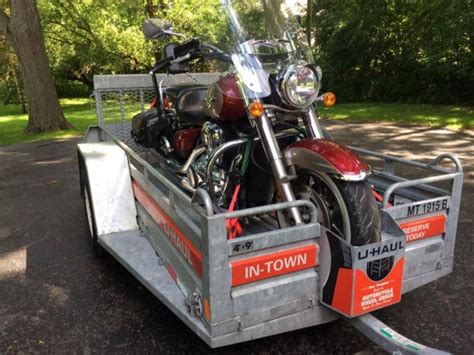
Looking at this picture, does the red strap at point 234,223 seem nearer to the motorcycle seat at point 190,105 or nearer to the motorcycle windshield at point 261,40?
the motorcycle windshield at point 261,40

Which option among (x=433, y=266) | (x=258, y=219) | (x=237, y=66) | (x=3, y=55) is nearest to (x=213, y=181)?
(x=258, y=219)

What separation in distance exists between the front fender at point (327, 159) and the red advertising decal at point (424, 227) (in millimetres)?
425

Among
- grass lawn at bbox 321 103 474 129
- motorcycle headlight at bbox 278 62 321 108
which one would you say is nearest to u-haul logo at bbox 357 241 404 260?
motorcycle headlight at bbox 278 62 321 108

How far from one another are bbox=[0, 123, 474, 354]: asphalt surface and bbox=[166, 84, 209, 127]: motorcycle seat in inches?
53.8

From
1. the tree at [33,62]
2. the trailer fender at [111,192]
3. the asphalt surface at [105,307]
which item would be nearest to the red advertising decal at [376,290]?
the asphalt surface at [105,307]

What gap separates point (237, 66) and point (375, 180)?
1.33 meters

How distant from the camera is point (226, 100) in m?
3.00

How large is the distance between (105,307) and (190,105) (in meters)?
1.78

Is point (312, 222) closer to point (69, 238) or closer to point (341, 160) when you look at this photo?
point (341, 160)

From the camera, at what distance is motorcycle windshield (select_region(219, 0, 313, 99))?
2.82m

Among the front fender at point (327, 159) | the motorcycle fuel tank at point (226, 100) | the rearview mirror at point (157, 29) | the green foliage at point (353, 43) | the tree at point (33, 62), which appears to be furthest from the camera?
the green foliage at point (353, 43)

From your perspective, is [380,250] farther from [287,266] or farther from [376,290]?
[287,266]

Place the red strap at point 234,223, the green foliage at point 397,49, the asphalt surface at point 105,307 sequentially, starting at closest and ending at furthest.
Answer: the asphalt surface at point 105,307 → the red strap at point 234,223 → the green foliage at point 397,49

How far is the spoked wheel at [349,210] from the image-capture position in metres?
2.30
